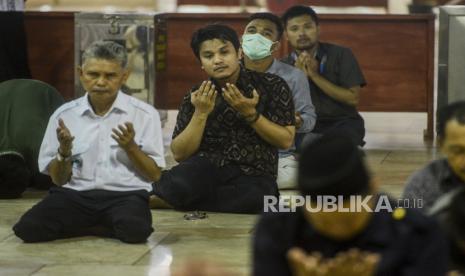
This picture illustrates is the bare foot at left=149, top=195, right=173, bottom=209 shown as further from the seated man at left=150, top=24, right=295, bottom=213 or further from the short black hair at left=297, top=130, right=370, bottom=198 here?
the short black hair at left=297, top=130, right=370, bottom=198

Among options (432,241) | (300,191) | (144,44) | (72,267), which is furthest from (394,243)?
(144,44)

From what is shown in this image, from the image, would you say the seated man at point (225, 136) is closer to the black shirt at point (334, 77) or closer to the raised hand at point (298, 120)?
the raised hand at point (298, 120)

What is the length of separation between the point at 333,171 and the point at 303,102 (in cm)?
445

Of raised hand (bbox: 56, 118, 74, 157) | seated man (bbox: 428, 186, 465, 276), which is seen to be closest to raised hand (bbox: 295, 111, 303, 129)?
raised hand (bbox: 56, 118, 74, 157)

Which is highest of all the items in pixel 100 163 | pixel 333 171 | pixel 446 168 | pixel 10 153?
pixel 333 171

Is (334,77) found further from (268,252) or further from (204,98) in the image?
(268,252)

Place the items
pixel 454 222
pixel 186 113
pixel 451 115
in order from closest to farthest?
pixel 454 222 < pixel 451 115 < pixel 186 113

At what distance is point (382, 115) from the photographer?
1201cm

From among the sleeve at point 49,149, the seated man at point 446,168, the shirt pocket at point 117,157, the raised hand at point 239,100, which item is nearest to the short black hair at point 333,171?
the seated man at point 446,168

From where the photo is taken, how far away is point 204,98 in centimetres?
644

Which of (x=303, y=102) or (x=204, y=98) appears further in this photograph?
(x=303, y=102)

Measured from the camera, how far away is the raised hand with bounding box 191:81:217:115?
644 centimetres

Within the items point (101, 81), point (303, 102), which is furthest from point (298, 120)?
point (101, 81)

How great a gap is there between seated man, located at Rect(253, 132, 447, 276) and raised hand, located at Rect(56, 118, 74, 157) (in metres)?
2.62
